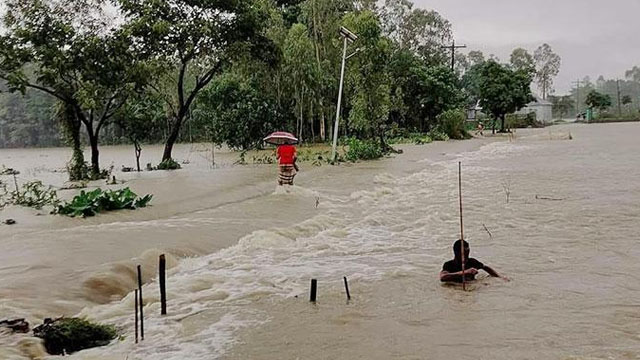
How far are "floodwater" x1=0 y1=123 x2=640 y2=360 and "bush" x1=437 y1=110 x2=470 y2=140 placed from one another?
33.7 meters

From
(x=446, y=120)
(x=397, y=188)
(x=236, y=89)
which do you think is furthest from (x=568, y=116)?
(x=397, y=188)

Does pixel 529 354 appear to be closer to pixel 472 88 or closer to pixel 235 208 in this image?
pixel 235 208

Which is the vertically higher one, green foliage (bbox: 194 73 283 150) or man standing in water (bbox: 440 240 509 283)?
green foliage (bbox: 194 73 283 150)

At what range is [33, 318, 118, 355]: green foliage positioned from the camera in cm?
508

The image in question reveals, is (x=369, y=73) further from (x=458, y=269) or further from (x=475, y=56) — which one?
(x=475, y=56)

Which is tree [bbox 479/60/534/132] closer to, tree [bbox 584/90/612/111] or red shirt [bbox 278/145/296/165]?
tree [bbox 584/90/612/111]

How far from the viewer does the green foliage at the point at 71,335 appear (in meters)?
5.08

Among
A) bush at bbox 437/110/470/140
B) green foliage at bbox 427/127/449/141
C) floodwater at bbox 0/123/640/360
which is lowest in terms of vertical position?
floodwater at bbox 0/123/640/360

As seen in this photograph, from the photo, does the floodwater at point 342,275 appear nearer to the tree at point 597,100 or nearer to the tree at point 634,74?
the tree at point 597,100

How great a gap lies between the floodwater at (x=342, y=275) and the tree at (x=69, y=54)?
20.8 ft

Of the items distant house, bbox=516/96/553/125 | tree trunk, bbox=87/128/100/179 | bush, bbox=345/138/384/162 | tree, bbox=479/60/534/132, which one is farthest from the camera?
distant house, bbox=516/96/553/125

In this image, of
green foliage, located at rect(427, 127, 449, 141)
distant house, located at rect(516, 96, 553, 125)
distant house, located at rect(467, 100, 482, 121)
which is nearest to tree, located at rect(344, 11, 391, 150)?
green foliage, located at rect(427, 127, 449, 141)

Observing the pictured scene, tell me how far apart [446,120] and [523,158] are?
21762 millimetres

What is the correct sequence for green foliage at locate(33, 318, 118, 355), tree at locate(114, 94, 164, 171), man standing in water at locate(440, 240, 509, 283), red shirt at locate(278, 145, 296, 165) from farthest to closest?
tree at locate(114, 94, 164, 171)
red shirt at locate(278, 145, 296, 165)
man standing in water at locate(440, 240, 509, 283)
green foliage at locate(33, 318, 118, 355)
